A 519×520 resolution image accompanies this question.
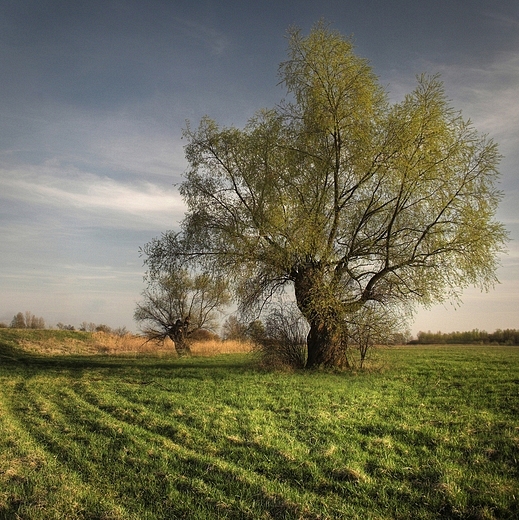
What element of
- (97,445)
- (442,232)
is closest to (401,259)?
(442,232)

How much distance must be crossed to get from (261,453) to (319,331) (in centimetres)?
1385

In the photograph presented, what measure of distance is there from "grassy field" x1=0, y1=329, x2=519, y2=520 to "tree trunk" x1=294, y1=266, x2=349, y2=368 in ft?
17.5

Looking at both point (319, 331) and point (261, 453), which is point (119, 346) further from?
point (261, 453)

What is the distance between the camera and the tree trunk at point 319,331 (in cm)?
2047

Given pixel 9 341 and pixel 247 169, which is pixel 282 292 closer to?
pixel 247 169

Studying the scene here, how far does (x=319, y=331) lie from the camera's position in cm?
2170

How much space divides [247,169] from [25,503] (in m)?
17.1

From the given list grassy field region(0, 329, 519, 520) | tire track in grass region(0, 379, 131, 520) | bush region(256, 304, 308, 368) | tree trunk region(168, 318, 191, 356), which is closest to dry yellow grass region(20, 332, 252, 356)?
tree trunk region(168, 318, 191, 356)

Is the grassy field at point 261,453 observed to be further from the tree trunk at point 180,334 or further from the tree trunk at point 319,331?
the tree trunk at point 180,334

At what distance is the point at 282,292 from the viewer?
862 inches

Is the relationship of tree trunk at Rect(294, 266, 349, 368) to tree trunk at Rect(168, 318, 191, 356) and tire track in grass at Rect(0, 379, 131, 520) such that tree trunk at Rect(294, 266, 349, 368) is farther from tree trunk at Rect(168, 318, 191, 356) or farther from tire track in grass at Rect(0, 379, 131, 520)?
tree trunk at Rect(168, 318, 191, 356)

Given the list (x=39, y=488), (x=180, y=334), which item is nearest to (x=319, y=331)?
(x=39, y=488)

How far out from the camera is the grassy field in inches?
239

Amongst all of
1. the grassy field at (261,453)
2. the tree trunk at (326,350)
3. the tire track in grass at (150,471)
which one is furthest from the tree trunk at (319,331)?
the tire track in grass at (150,471)
